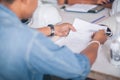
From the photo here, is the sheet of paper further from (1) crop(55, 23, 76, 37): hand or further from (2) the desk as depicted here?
(1) crop(55, 23, 76, 37): hand

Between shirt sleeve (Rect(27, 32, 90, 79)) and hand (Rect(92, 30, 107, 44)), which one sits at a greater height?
shirt sleeve (Rect(27, 32, 90, 79))

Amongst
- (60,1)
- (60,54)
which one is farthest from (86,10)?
(60,54)

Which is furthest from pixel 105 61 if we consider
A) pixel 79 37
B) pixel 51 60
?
pixel 51 60

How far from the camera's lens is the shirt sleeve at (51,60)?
83 centimetres

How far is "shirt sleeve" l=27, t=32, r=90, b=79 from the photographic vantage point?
83 centimetres

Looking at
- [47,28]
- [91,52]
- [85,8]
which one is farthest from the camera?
[85,8]

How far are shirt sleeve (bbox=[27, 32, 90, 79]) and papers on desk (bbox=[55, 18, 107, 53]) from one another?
1.32 feet

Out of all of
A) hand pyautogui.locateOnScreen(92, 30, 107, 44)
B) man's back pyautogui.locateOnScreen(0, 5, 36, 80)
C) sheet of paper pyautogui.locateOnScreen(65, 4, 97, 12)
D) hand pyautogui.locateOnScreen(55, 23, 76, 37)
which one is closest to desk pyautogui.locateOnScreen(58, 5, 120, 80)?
hand pyautogui.locateOnScreen(92, 30, 107, 44)

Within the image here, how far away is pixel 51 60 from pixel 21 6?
244 mm

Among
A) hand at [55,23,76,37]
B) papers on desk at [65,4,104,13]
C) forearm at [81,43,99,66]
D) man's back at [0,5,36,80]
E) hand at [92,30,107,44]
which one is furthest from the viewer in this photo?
papers on desk at [65,4,104,13]

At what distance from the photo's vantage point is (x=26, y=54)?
828 mm

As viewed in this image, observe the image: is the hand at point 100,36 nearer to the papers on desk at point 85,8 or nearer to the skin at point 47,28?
the skin at point 47,28

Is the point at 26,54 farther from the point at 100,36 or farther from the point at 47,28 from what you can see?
the point at 47,28

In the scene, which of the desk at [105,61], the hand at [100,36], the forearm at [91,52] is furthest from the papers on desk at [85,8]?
the forearm at [91,52]
